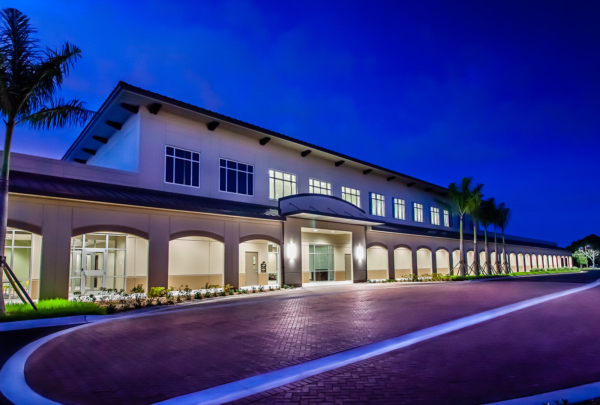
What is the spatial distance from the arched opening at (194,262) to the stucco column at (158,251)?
251 centimetres

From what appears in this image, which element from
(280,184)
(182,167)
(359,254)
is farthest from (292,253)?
(182,167)

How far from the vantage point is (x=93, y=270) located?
19703 mm

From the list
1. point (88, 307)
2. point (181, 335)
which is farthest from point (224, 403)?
point (88, 307)

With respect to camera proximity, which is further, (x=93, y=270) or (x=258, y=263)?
(x=258, y=263)

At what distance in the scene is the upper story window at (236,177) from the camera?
24.6m

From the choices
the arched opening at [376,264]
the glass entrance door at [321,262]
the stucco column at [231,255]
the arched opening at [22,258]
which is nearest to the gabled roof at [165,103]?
the stucco column at [231,255]

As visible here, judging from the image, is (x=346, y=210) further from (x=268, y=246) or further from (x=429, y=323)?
(x=429, y=323)

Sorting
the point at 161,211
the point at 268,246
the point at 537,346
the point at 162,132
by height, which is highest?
the point at 162,132

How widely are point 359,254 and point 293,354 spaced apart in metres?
22.4

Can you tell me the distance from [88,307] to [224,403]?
996 cm

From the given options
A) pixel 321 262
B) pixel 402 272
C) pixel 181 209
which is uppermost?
pixel 181 209

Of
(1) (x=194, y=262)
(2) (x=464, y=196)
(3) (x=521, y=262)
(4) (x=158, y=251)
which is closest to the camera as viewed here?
(4) (x=158, y=251)

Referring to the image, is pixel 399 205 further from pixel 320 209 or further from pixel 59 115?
pixel 59 115

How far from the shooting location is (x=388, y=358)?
7.62 meters
